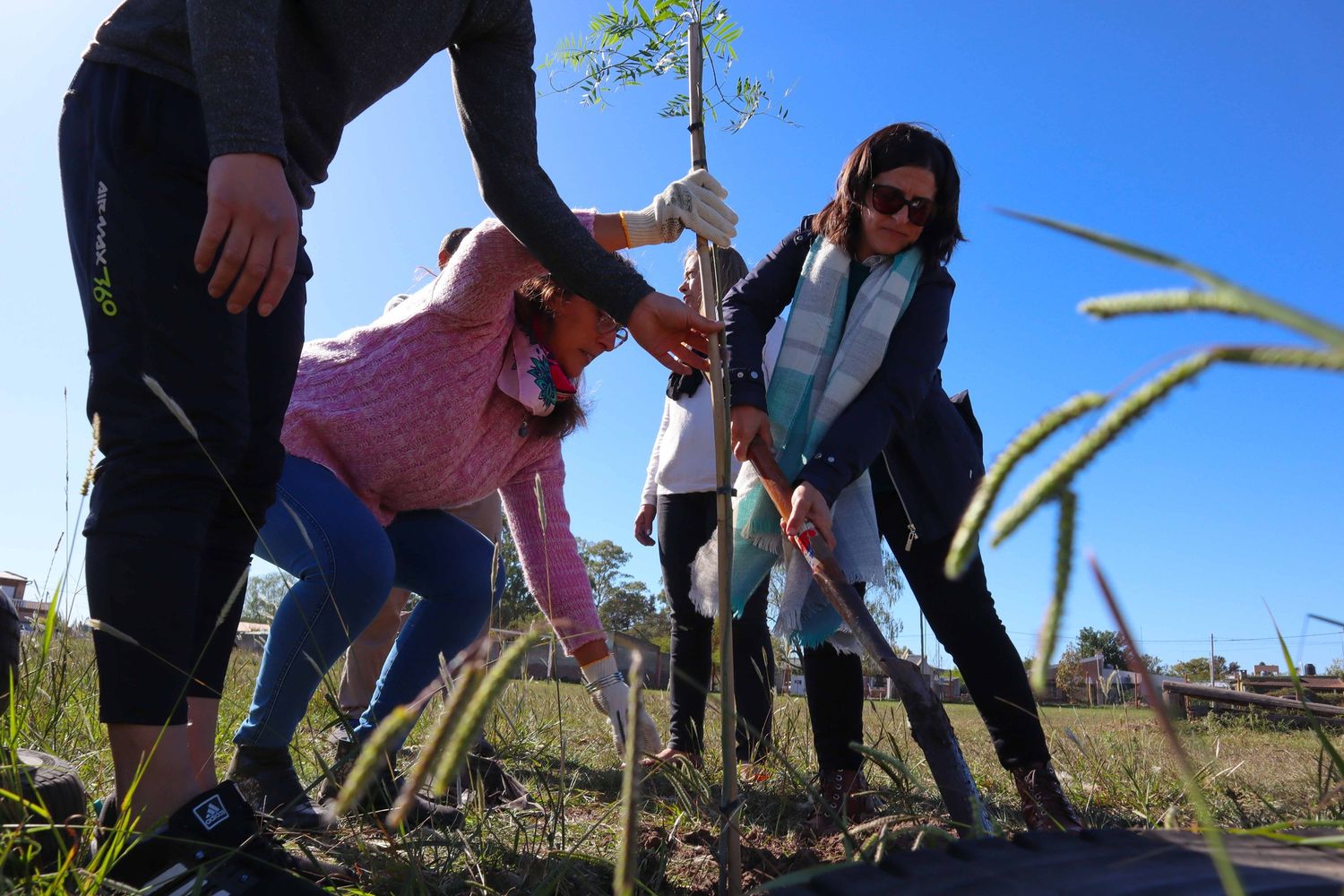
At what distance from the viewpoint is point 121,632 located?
1.32 meters

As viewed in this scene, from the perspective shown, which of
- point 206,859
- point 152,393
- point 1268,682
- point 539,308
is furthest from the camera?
point 1268,682

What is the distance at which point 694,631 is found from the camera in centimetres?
358

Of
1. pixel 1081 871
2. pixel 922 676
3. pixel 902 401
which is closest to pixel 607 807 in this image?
pixel 922 676

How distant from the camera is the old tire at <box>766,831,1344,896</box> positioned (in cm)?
83

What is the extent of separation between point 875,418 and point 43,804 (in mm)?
1917

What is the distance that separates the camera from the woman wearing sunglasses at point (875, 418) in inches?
Result: 100

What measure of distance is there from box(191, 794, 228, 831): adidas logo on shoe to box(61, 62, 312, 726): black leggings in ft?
0.42

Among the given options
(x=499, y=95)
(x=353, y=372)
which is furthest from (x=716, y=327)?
(x=353, y=372)

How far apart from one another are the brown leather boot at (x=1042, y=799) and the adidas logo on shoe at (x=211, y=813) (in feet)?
5.93

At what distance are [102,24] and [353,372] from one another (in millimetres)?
1090

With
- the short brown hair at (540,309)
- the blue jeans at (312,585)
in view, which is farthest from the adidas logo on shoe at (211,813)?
the short brown hair at (540,309)

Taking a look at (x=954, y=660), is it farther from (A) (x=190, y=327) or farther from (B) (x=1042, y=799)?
(A) (x=190, y=327)

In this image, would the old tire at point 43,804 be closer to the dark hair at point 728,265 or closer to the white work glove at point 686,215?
the white work glove at point 686,215

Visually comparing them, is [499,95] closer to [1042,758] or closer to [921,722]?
[921,722]
